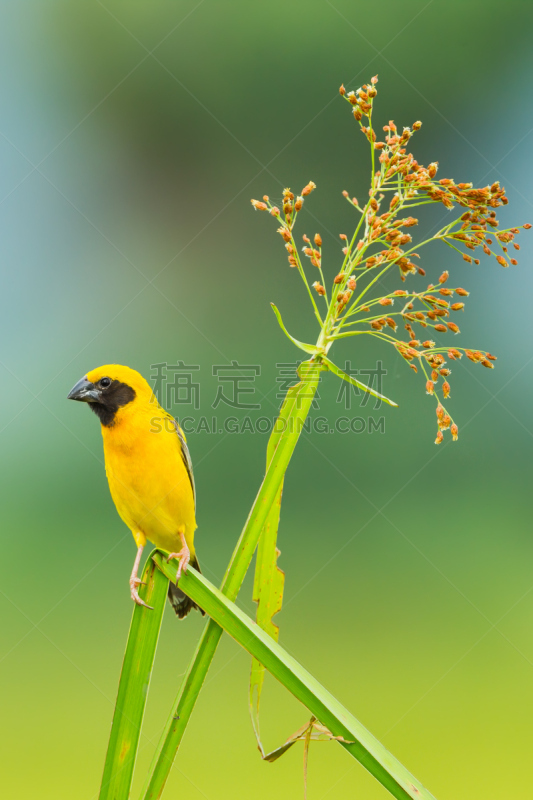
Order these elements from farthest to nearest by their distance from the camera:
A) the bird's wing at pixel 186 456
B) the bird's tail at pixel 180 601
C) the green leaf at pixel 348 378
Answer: the bird's tail at pixel 180 601 < the bird's wing at pixel 186 456 < the green leaf at pixel 348 378

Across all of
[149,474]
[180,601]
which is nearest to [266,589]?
[149,474]

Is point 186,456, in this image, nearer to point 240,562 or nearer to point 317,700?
point 240,562

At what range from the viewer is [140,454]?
76.5 inches

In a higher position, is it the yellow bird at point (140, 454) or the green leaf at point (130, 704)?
the yellow bird at point (140, 454)

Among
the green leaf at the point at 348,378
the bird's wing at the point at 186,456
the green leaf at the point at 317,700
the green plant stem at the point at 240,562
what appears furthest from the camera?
the bird's wing at the point at 186,456

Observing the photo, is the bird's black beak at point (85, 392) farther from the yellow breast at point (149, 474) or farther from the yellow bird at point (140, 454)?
the yellow breast at point (149, 474)

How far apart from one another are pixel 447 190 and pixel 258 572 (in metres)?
0.94

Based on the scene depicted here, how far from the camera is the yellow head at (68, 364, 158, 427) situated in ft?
6.04

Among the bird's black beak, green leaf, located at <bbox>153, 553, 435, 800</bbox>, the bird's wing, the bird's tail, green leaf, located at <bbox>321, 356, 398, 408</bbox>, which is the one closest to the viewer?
green leaf, located at <bbox>153, 553, 435, 800</bbox>

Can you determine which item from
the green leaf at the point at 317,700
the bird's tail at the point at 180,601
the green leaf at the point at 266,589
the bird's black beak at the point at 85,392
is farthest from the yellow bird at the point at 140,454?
the green leaf at the point at 317,700

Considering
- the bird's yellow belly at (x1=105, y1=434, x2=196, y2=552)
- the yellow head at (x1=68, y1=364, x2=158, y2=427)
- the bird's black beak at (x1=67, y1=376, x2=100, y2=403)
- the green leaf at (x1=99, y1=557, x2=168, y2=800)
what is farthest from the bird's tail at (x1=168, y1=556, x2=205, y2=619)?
the green leaf at (x1=99, y1=557, x2=168, y2=800)

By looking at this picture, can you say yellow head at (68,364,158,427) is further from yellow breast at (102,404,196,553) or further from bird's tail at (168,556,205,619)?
bird's tail at (168,556,205,619)

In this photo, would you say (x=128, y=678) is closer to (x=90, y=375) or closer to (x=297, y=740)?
(x=297, y=740)

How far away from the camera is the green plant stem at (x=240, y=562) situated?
118cm
